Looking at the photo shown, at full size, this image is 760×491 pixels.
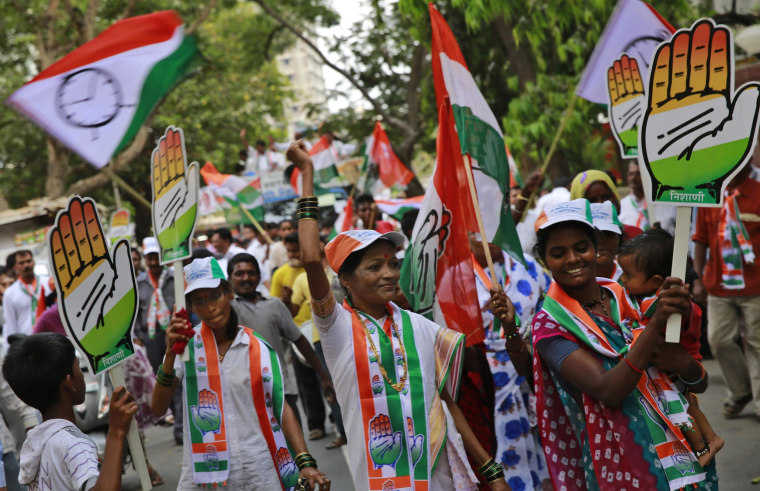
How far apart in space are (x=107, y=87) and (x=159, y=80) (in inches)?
15.6

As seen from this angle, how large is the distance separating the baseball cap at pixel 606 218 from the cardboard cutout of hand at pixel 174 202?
6.53 feet

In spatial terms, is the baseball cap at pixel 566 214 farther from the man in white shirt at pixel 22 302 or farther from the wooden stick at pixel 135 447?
the man in white shirt at pixel 22 302

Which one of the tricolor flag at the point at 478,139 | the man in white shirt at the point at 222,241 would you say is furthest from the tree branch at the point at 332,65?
A: the tricolor flag at the point at 478,139

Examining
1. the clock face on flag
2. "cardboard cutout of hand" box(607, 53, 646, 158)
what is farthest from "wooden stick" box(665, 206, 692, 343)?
the clock face on flag

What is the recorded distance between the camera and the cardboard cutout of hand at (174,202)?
14.0 feet

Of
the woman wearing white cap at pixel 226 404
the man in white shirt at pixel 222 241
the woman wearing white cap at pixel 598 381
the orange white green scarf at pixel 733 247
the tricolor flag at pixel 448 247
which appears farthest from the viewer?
the man in white shirt at pixel 222 241

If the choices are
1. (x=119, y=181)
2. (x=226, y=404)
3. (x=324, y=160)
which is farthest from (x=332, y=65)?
(x=226, y=404)

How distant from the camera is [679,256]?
2916 millimetres

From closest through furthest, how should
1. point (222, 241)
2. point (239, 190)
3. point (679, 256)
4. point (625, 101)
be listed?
point (679, 256) < point (625, 101) < point (222, 241) < point (239, 190)

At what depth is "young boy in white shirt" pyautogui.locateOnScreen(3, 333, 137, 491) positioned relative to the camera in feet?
10.2

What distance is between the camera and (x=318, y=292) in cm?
347

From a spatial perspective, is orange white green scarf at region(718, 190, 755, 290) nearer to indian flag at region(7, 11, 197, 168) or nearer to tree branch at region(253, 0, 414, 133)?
indian flag at region(7, 11, 197, 168)

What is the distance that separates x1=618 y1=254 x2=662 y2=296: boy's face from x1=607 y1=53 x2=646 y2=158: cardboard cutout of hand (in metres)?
1.98

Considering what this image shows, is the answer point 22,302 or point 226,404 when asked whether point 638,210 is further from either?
point 22,302
